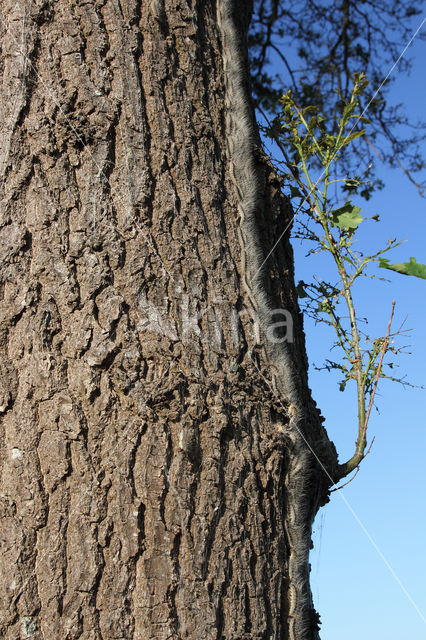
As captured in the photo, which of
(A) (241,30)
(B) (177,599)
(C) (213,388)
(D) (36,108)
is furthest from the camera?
(A) (241,30)

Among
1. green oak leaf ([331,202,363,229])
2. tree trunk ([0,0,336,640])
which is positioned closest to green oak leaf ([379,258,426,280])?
green oak leaf ([331,202,363,229])

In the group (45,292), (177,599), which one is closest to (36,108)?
(45,292)

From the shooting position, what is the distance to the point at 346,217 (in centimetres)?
171

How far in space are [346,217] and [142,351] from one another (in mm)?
777

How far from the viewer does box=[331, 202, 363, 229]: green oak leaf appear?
1.70 metres

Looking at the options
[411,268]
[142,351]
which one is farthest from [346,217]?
[142,351]

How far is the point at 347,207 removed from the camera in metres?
1.72

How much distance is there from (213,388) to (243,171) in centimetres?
56

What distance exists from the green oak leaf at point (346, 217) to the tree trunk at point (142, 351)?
24 cm

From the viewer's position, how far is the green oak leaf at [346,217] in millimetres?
1697

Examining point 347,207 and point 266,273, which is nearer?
point 266,273

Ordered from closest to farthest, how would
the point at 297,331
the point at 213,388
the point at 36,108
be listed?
the point at 213,388
the point at 36,108
the point at 297,331

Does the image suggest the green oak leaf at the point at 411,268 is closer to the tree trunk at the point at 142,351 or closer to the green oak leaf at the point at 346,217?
the green oak leaf at the point at 346,217

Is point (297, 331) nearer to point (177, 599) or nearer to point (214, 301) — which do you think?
point (214, 301)
